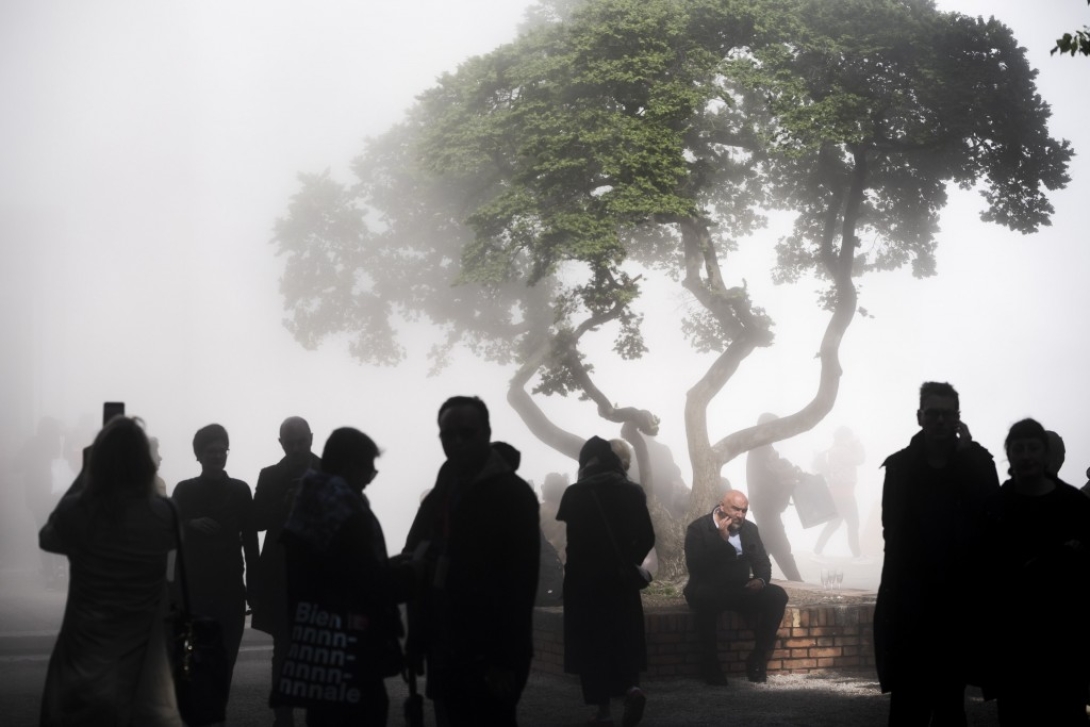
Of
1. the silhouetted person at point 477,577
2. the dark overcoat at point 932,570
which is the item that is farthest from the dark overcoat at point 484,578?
the dark overcoat at point 932,570

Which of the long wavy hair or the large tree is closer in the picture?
the long wavy hair

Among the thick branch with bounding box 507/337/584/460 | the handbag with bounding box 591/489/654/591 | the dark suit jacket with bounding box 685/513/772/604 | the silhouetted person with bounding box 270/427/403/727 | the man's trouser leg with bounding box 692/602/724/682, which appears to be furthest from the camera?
the thick branch with bounding box 507/337/584/460

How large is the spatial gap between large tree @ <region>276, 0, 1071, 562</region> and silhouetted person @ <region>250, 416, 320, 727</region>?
6.64 meters

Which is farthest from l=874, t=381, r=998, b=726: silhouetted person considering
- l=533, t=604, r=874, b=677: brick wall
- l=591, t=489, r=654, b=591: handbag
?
l=533, t=604, r=874, b=677: brick wall

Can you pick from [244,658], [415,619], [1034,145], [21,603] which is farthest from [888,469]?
[21,603]

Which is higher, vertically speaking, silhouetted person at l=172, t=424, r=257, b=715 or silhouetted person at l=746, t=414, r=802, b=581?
silhouetted person at l=746, t=414, r=802, b=581

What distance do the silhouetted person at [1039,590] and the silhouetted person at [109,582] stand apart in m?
4.09

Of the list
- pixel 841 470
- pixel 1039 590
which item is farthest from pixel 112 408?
pixel 841 470

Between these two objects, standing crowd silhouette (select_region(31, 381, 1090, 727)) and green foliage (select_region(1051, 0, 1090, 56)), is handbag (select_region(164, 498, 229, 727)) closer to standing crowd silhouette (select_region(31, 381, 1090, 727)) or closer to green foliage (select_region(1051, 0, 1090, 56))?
standing crowd silhouette (select_region(31, 381, 1090, 727))

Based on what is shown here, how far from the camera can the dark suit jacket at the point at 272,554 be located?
9102mm

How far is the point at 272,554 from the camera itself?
918 cm

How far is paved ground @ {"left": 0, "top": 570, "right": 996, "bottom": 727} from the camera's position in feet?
33.6

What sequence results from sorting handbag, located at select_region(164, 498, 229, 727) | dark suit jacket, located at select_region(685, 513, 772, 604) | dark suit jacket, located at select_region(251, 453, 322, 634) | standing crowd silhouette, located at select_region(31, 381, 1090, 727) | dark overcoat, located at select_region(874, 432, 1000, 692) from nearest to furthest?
standing crowd silhouette, located at select_region(31, 381, 1090, 727) → handbag, located at select_region(164, 498, 229, 727) → dark overcoat, located at select_region(874, 432, 1000, 692) → dark suit jacket, located at select_region(251, 453, 322, 634) → dark suit jacket, located at select_region(685, 513, 772, 604)

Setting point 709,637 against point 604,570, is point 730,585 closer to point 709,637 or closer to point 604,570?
point 709,637
